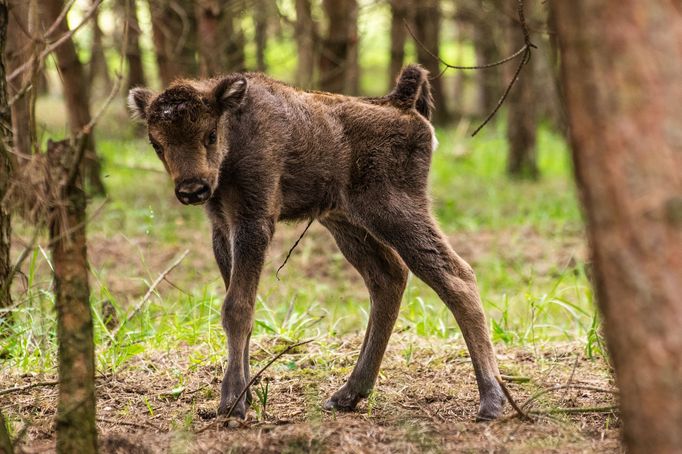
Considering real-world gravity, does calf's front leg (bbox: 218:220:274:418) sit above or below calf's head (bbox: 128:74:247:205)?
below

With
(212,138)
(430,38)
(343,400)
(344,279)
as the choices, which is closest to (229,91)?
(212,138)

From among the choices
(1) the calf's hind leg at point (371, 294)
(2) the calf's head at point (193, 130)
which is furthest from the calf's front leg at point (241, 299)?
(1) the calf's hind leg at point (371, 294)

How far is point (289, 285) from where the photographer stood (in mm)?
10531

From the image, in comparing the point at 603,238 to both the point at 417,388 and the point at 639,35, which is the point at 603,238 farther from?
the point at 417,388

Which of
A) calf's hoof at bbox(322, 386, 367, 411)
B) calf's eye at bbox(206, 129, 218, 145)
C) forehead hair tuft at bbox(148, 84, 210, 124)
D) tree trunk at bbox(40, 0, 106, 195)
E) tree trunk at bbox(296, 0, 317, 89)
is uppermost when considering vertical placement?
tree trunk at bbox(296, 0, 317, 89)

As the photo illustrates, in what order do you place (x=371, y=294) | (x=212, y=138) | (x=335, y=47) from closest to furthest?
1. (x=212, y=138)
2. (x=371, y=294)
3. (x=335, y=47)

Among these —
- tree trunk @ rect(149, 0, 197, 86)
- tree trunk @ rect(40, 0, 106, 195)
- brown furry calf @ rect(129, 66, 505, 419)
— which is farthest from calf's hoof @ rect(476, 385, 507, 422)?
tree trunk @ rect(40, 0, 106, 195)

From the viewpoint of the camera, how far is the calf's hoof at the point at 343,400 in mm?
5676

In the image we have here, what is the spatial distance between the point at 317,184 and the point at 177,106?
42.6 inches

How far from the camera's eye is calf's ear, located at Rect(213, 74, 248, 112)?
5703 mm

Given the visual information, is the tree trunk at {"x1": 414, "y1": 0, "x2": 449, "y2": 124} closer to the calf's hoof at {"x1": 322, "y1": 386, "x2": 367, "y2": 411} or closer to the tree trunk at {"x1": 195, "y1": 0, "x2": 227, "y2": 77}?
the tree trunk at {"x1": 195, "y1": 0, "x2": 227, "y2": 77}

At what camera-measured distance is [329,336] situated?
721 centimetres

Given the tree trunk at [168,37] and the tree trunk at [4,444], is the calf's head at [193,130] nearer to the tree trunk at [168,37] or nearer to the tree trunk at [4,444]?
the tree trunk at [4,444]

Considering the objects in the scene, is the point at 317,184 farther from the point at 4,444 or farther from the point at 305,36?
the point at 305,36
